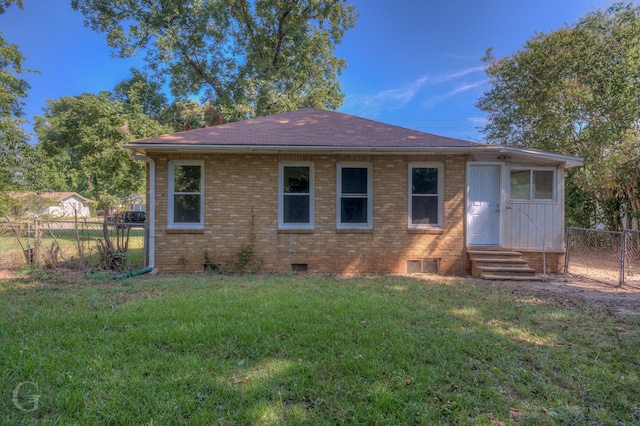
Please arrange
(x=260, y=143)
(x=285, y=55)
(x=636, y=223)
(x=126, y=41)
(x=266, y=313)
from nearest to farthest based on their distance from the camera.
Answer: (x=266, y=313) < (x=260, y=143) < (x=636, y=223) < (x=126, y=41) < (x=285, y=55)

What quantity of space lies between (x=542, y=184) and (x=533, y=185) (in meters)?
0.27

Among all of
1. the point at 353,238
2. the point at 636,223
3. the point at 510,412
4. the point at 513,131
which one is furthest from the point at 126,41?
the point at 636,223

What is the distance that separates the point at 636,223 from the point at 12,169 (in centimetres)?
2565

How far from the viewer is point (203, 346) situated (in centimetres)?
332

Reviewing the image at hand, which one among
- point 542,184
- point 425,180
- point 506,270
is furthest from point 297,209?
point 542,184

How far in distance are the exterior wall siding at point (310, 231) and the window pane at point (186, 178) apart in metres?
0.26

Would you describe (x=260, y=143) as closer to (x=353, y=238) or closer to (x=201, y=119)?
(x=353, y=238)

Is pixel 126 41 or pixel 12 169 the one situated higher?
pixel 126 41

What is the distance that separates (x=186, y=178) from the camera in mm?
7914

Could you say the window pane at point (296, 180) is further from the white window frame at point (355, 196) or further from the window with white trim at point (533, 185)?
the window with white trim at point (533, 185)

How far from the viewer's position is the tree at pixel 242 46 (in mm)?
16828

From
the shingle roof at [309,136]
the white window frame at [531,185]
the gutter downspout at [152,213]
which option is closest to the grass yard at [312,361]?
the gutter downspout at [152,213]

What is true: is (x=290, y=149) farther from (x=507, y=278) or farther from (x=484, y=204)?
(x=507, y=278)

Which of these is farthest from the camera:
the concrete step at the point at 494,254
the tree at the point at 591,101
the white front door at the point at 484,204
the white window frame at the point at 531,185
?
the tree at the point at 591,101
